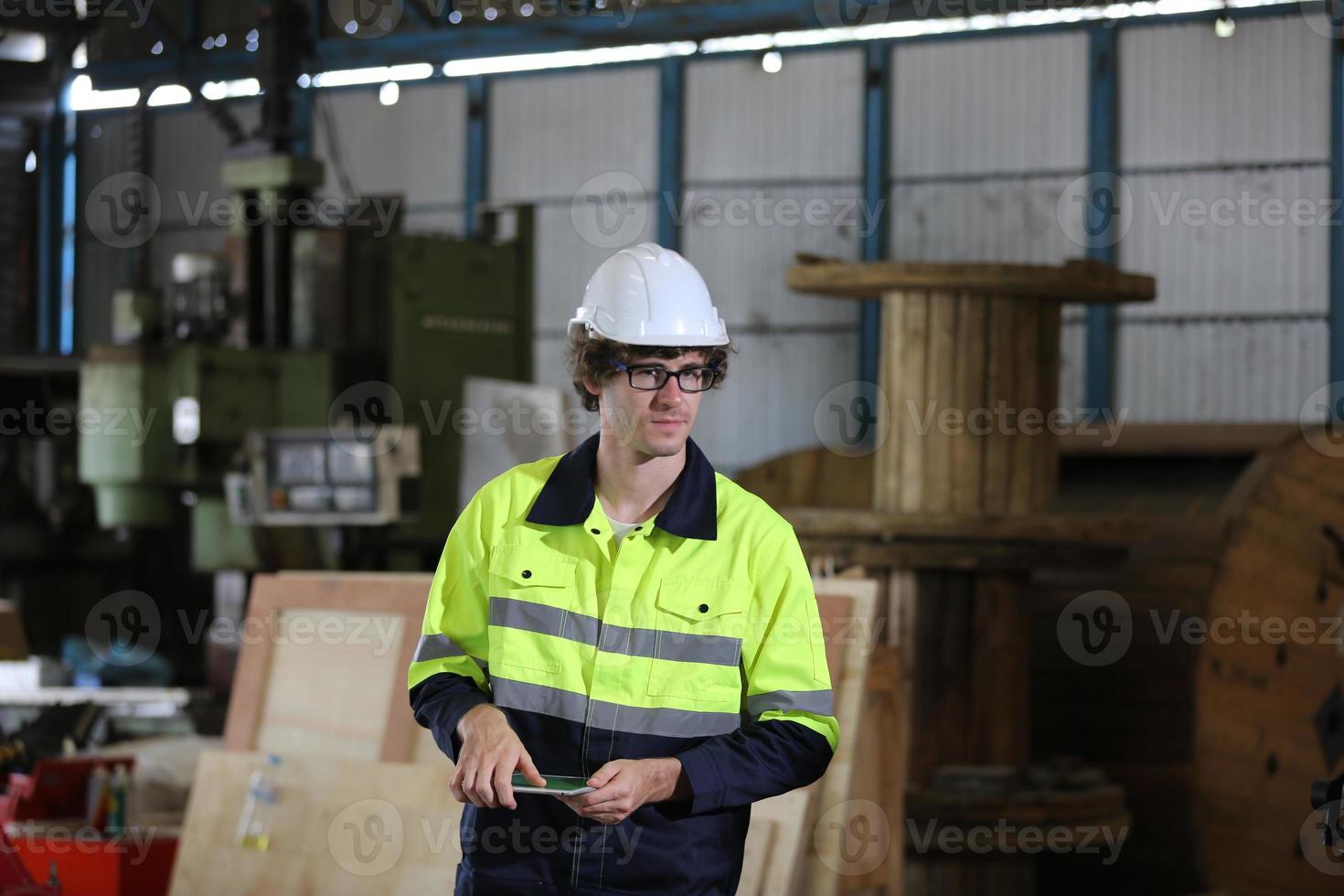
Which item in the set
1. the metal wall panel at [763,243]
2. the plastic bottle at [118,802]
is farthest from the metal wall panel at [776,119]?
the plastic bottle at [118,802]

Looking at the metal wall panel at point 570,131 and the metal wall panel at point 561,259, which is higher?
the metal wall panel at point 570,131

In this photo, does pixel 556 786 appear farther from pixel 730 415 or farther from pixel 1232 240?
pixel 730 415

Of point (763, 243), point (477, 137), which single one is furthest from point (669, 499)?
point (477, 137)

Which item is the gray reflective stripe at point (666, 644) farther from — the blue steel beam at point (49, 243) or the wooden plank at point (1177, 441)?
the blue steel beam at point (49, 243)

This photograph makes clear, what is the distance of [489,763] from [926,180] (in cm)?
1166

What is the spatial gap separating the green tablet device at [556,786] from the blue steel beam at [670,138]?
12.0m

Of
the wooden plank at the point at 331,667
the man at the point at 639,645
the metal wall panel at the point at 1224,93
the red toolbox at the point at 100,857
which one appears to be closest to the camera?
the man at the point at 639,645

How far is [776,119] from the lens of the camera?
1405 cm

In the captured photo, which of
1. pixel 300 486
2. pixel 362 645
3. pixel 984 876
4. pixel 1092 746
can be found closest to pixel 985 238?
pixel 1092 746

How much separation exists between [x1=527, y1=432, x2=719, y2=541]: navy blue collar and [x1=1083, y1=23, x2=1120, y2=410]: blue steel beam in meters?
10.8

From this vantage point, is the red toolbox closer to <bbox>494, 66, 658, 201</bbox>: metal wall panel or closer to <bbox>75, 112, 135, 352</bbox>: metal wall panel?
<bbox>494, 66, 658, 201</bbox>: metal wall panel

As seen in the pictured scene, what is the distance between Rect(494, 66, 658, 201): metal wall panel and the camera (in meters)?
14.5

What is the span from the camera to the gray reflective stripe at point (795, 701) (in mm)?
2545

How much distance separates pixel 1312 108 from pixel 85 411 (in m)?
9.37
